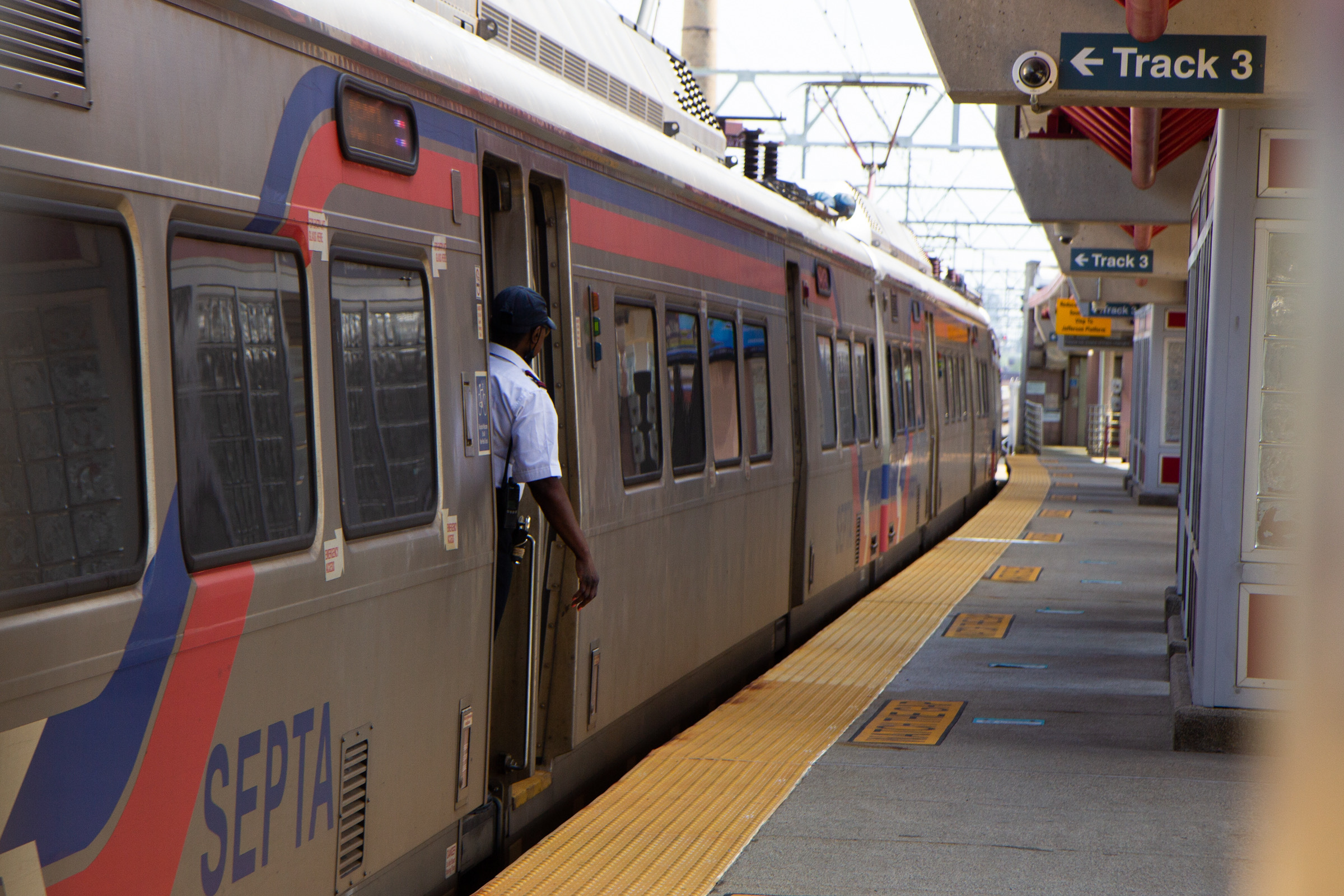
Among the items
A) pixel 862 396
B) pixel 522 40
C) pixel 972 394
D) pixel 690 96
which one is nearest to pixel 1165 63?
pixel 522 40

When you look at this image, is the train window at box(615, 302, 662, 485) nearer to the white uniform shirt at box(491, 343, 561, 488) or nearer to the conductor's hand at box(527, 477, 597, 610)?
the conductor's hand at box(527, 477, 597, 610)

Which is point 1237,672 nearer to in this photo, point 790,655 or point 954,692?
point 954,692

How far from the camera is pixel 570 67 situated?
18.5 feet

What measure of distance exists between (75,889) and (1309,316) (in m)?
2.31

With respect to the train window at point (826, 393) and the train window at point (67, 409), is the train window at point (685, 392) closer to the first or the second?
the train window at point (826, 393)

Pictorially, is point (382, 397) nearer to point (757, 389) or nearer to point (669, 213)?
point (669, 213)

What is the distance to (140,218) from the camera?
2.85 m

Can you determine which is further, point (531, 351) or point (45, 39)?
point (531, 351)

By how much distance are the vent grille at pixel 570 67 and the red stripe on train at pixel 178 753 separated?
251cm

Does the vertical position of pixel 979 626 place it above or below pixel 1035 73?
below

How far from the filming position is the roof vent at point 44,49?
2521mm

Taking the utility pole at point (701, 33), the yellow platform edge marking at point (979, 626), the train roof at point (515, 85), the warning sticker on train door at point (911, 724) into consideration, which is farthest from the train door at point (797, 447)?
the utility pole at point (701, 33)

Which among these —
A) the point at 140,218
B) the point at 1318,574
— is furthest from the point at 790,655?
the point at 1318,574

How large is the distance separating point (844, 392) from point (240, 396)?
7799 millimetres
